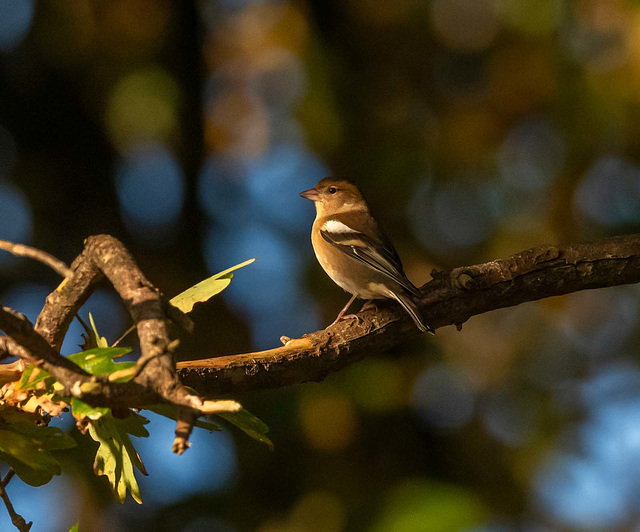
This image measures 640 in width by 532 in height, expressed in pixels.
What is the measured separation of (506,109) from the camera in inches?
247

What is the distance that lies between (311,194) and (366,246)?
1221mm

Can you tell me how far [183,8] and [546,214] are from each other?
12.5ft

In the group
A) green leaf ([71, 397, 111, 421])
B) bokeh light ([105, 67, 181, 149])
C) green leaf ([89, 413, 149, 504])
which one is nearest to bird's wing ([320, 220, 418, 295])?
bokeh light ([105, 67, 181, 149])

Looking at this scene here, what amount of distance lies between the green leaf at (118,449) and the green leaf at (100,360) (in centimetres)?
31

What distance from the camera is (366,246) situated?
4859mm

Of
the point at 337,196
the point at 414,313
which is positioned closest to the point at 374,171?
the point at 337,196

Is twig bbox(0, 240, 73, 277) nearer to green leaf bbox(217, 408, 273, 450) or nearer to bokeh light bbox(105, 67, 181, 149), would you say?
green leaf bbox(217, 408, 273, 450)

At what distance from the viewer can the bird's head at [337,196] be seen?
18.6 feet

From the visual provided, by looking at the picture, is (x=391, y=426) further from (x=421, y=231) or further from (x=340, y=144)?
(x=340, y=144)

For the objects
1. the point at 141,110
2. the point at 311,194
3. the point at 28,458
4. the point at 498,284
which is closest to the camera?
the point at 28,458

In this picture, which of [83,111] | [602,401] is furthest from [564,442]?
[83,111]

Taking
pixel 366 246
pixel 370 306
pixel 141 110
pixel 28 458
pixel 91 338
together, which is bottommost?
pixel 28 458

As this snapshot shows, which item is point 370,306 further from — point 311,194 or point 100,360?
point 100,360

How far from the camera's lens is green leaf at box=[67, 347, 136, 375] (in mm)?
1481
